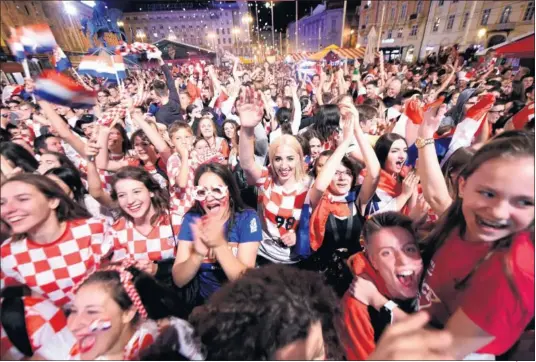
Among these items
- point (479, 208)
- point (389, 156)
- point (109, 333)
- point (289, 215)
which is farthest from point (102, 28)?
point (389, 156)

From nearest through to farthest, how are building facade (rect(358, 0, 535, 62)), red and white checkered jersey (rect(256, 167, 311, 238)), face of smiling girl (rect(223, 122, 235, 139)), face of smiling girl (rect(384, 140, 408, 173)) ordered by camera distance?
red and white checkered jersey (rect(256, 167, 311, 238)), face of smiling girl (rect(384, 140, 408, 173)), building facade (rect(358, 0, 535, 62)), face of smiling girl (rect(223, 122, 235, 139))

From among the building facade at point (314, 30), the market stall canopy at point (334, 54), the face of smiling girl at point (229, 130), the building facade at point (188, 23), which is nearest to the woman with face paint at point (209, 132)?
the face of smiling girl at point (229, 130)

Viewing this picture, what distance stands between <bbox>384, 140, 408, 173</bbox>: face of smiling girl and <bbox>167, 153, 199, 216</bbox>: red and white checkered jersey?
5.41 feet

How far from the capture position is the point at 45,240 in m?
1.01

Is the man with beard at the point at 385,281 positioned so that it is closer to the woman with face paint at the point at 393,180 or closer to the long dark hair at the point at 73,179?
the woman with face paint at the point at 393,180

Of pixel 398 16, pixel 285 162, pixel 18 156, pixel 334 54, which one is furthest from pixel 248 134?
pixel 334 54

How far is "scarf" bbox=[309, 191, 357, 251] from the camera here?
1.77 m

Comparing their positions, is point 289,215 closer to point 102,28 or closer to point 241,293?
point 241,293

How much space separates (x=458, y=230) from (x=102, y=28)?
194cm

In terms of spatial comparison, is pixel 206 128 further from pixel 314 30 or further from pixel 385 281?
pixel 314 30

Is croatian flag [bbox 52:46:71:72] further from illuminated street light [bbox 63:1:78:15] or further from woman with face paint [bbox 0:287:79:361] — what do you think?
woman with face paint [bbox 0:287:79:361]

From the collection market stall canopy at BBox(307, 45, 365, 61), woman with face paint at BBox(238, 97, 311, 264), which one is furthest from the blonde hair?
market stall canopy at BBox(307, 45, 365, 61)

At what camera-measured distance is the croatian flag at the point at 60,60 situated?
1.04 meters

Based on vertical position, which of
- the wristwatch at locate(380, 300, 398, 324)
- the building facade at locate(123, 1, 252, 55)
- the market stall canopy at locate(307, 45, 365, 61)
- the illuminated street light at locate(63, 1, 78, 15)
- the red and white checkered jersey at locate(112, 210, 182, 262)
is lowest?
the wristwatch at locate(380, 300, 398, 324)
